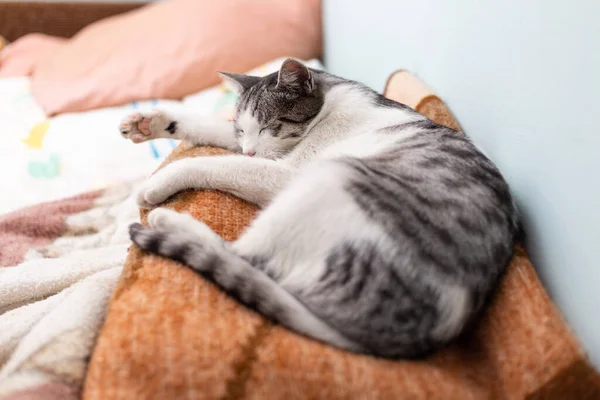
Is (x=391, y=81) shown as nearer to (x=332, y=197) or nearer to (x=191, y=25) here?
(x=332, y=197)

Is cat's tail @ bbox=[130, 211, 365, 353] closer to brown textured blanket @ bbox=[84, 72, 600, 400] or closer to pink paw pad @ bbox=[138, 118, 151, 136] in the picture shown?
brown textured blanket @ bbox=[84, 72, 600, 400]

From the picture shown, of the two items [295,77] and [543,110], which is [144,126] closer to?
[295,77]

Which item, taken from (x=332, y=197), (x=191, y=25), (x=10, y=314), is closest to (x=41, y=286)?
(x=10, y=314)

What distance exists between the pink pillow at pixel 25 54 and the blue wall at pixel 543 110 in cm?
233

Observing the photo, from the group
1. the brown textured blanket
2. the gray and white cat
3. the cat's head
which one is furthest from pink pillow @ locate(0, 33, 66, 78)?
the brown textured blanket

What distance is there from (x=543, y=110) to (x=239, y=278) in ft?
2.06

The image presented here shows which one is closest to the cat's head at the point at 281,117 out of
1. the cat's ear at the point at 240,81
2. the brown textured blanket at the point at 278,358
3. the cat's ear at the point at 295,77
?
the cat's ear at the point at 295,77

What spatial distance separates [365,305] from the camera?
30.4 inches

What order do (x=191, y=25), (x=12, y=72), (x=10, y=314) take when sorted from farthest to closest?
1. (x=12, y=72)
2. (x=191, y=25)
3. (x=10, y=314)

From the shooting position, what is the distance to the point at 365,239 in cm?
81

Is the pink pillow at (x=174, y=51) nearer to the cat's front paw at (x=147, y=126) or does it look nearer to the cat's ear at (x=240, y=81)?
the cat's ear at (x=240, y=81)

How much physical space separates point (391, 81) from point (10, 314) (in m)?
1.29

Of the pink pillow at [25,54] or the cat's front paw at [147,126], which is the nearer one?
the cat's front paw at [147,126]

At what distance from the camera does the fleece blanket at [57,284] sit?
0.80 metres
